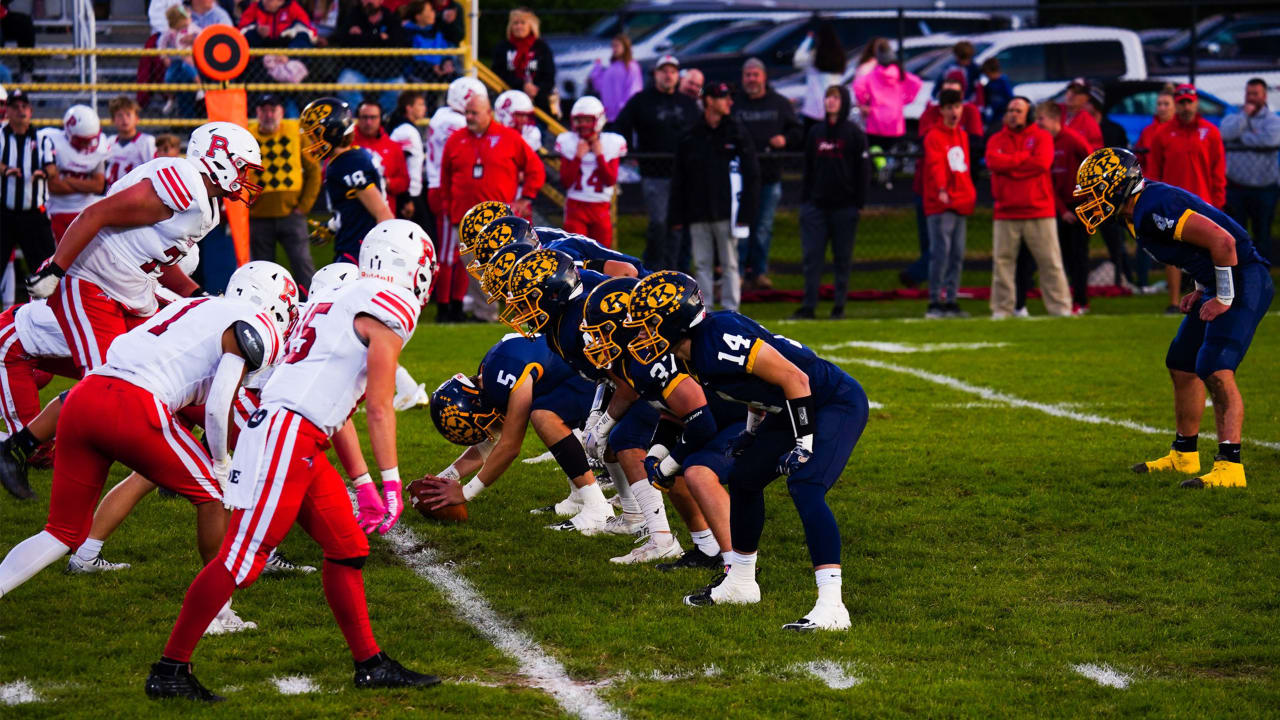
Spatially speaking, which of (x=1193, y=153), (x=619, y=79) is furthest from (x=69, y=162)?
(x=1193, y=153)

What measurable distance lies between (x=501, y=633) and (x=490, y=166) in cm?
779

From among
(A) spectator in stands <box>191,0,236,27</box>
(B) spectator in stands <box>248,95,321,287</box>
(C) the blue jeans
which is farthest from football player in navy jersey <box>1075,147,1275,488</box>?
(A) spectator in stands <box>191,0,236,27</box>

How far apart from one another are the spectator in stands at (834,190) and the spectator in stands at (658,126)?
154 cm

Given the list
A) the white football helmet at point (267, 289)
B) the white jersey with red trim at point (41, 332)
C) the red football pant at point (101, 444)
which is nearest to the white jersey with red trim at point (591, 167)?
the white jersey with red trim at point (41, 332)

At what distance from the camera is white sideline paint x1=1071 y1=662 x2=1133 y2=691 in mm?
A: 4922

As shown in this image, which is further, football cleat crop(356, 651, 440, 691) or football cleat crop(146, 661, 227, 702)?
football cleat crop(356, 651, 440, 691)

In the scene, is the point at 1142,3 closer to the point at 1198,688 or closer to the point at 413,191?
the point at 413,191

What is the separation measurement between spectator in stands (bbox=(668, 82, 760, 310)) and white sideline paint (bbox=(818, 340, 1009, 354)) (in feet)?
5.34

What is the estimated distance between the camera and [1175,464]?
8039mm

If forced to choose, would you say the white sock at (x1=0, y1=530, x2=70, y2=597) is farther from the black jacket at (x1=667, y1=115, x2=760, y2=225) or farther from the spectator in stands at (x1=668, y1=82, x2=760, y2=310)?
the black jacket at (x1=667, y1=115, x2=760, y2=225)

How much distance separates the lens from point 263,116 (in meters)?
12.6

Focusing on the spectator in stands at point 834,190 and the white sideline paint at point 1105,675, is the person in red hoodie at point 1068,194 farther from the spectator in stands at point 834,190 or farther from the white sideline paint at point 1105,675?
the white sideline paint at point 1105,675

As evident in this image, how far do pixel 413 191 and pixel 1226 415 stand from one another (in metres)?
7.96

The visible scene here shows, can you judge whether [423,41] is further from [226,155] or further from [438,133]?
[226,155]
